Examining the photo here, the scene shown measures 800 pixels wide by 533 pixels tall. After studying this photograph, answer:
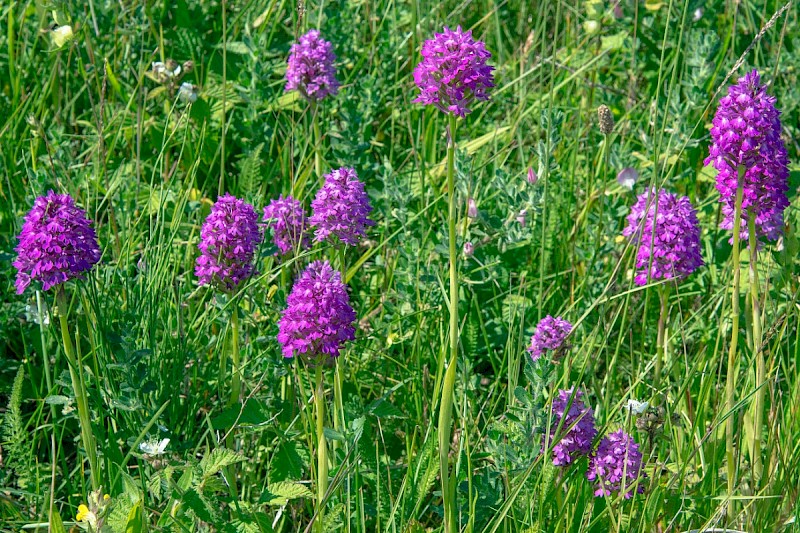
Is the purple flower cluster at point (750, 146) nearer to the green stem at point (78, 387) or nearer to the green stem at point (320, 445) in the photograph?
the green stem at point (320, 445)

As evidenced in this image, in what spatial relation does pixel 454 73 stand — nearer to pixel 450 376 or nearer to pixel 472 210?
pixel 450 376

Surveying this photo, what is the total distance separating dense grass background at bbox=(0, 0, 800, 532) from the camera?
1.97m

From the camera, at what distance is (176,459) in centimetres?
210

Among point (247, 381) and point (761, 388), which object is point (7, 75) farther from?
point (761, 388)

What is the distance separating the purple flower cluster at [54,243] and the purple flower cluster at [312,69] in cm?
108

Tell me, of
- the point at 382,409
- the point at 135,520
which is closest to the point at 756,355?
the point at 382,409

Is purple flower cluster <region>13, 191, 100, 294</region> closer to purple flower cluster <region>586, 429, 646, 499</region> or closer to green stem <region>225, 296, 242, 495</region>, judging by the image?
green stem <region>225, 296, 242, 495</region>

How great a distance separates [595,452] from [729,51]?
243 centimetres

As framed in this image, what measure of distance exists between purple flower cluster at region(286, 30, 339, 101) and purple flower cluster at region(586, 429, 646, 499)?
4.47ft

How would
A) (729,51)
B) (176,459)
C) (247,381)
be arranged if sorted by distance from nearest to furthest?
1. (176,459)
2. (247,381)
3. (729,51)

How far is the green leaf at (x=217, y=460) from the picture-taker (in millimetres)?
1751

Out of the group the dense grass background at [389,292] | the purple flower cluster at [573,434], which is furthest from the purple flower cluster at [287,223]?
the purple flower cluster at [573,434]

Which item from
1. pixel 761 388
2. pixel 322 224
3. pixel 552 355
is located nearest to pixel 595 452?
pixel 552 355

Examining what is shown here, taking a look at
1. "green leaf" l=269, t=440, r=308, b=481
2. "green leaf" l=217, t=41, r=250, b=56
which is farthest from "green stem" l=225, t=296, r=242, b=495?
"green leaf" l=217, t=41, r=250, b=56
